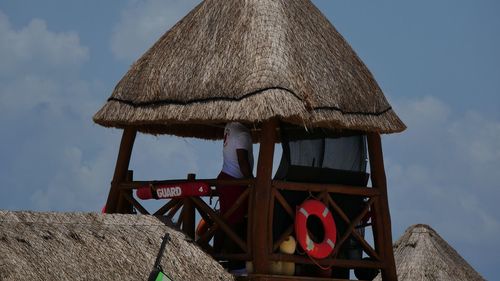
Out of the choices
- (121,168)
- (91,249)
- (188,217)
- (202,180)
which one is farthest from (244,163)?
(91,249)

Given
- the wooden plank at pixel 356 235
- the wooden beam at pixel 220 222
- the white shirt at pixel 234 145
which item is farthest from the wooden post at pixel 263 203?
the wooden plank at pixel 356 235

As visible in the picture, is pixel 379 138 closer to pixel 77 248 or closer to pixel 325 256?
pixel 325 256

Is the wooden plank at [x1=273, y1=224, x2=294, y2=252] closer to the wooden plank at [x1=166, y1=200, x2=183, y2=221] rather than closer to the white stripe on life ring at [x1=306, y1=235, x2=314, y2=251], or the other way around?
the white stripe on life ring at [x1=306, y1=235, x2=314, y2=251]

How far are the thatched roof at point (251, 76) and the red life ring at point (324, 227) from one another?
95 centimetres

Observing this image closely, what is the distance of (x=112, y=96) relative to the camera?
16.4 m

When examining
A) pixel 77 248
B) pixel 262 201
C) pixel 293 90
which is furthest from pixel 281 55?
pixel 77 248

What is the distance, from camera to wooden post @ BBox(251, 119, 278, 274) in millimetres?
14766

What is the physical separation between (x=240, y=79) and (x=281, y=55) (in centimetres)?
55

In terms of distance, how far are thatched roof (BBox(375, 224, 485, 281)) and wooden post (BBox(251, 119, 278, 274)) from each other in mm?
5725

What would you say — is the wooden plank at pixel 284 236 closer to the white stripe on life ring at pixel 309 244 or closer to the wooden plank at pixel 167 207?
the white stripe on life ring at pixel 309 244

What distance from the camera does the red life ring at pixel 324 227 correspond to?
15.1 meters

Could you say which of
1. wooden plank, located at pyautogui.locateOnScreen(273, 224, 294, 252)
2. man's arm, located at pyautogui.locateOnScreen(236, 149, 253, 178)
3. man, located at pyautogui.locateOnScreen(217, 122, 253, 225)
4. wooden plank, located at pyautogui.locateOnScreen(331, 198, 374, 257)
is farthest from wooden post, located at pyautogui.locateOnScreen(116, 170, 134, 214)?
wooden plank, located at pyautogui.locateOnScreen(331, 198, 374, 257)

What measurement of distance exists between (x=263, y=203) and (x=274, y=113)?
40.7 inches

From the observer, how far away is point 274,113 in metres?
14.6
